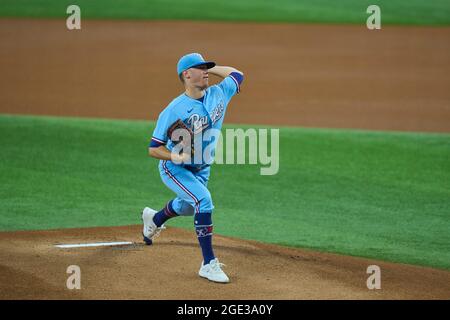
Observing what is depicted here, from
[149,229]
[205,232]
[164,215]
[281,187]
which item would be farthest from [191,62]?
[281,187]

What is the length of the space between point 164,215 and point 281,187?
11.0 feet

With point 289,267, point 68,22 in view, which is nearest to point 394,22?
point 68,22

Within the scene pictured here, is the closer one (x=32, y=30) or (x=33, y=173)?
(x=33, y=173)

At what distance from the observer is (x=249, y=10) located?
26.0 meters

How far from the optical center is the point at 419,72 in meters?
18.5

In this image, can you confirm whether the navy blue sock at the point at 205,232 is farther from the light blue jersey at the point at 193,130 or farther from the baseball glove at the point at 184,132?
the baseball glove at the point at 184,132

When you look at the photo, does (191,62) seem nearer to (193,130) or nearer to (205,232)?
(193,130)

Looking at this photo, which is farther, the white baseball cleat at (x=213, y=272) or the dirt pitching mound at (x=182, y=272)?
the white baseball cleat at (x=213, y=272)

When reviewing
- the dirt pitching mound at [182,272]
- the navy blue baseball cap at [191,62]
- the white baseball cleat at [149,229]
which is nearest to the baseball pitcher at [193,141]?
the navy blue baseball cap at [191,62]

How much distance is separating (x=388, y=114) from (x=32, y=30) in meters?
11.2

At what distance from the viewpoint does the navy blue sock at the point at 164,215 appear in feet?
25.4

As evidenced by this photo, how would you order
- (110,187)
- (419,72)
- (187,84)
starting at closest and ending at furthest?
(187,84) → (110,187) → (419,72)
